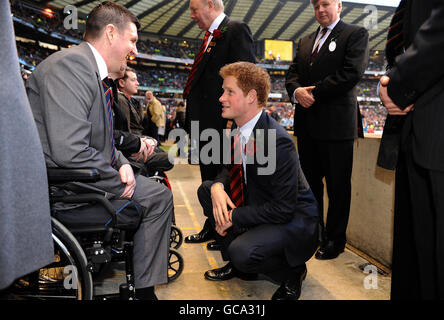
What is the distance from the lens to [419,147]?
3.35 ft

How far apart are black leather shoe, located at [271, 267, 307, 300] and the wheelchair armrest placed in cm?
127

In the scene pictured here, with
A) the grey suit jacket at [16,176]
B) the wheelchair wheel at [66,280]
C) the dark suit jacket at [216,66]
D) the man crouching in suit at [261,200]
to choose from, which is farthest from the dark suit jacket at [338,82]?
the grey suit jacket at [16,176]

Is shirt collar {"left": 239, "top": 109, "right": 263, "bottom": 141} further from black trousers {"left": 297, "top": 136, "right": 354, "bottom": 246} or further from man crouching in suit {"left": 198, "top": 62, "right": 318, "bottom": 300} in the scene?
black trousers {"left": 297, "top": 136, "right": 354, "bottom": 246}

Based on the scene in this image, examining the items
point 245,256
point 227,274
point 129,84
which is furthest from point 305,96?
point 129,84

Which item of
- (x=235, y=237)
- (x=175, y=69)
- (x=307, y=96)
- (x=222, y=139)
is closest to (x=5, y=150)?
(x=235, y=237)

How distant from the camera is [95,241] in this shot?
1344mm

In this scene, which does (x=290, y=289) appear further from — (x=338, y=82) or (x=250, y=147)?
(x=338, y=82)

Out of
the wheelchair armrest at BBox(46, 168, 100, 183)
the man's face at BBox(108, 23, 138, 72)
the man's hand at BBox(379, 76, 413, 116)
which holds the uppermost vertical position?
the man's face at BBox(108, 23, 138, 72)

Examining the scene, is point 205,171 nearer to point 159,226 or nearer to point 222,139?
point 222,139

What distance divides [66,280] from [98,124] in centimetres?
70

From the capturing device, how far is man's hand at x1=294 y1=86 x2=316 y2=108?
2.40m

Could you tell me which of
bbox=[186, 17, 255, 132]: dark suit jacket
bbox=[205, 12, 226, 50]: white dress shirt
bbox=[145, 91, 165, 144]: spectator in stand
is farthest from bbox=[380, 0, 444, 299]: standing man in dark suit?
bbox=[145, 91, 165, 144]: spectator in stand
